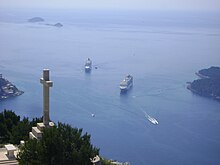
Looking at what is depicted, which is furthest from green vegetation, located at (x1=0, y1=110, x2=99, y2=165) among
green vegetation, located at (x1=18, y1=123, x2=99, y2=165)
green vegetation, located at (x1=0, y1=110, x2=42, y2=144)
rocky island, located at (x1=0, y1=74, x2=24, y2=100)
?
rocky island, located at (x1=0, y1=74, x2=24, y2=100)

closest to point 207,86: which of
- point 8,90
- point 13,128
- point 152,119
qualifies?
point 152,119

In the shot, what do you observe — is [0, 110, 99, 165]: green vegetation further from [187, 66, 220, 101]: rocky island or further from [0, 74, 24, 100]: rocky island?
[187, 66, 220, 101]: rocky island

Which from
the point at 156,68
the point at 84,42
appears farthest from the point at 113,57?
the point at 84,42

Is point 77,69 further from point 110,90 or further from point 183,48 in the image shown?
point 183,48

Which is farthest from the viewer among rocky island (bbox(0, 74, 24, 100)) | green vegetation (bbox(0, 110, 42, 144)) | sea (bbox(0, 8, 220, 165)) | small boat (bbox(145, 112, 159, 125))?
rocky island (bbox(0, 74, 24, 100))

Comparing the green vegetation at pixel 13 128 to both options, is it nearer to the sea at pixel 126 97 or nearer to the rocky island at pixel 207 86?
the sea at pixel 126 97

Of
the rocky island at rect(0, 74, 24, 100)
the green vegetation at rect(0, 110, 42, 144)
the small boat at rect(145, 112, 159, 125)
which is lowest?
the small boat at rect(145, 112, 159, 125)
